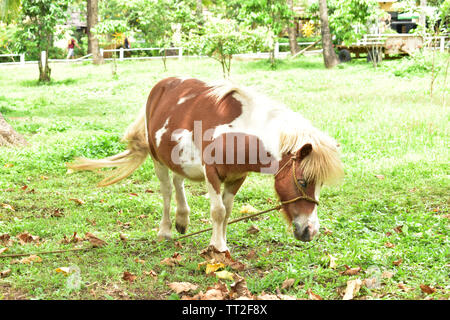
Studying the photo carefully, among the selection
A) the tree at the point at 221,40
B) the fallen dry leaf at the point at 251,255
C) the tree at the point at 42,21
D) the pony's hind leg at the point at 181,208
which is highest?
the tree at the point at 42,21

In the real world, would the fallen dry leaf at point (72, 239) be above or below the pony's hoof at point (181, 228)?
below

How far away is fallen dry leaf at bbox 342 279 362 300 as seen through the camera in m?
3.99

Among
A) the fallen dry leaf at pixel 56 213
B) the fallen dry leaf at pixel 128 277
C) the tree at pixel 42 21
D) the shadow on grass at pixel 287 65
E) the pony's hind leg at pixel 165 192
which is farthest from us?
the shadow on grass at pixel 287 65

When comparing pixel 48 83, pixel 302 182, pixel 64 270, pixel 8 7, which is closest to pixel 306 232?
pixel 302 182

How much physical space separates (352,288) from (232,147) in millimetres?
1494

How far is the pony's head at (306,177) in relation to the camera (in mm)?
4074

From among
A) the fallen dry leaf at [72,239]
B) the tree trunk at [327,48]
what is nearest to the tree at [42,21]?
the tree trunk at [327,48]

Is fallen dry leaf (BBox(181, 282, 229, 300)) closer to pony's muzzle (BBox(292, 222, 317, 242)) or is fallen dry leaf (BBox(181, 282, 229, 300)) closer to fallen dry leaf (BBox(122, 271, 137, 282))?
fallen dry leaf (BBox(122, 271, 137, 282))

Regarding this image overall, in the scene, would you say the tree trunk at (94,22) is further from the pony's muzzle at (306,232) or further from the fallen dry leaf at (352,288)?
the fallen dry leaf at (352,288)

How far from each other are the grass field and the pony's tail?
0.64 meters

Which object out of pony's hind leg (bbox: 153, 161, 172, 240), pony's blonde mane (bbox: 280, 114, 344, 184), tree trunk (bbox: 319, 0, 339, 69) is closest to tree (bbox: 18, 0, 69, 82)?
tree trunk (bbox: 319, 0, 339, 69)

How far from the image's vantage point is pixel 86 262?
15.9 feet

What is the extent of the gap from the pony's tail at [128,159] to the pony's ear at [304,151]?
216 centimetres

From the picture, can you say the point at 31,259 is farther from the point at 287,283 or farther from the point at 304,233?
the point at 304,233
